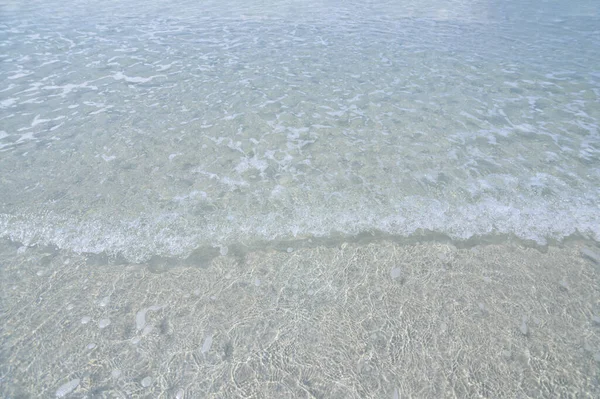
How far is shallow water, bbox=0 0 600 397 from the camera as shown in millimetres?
3359

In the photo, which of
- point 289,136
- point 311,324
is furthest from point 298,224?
point 289,136

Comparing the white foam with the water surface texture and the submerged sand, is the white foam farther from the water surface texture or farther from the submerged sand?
the water surface texture

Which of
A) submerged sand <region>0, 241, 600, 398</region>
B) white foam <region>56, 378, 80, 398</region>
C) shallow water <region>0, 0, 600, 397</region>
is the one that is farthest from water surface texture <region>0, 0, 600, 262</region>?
white foam <region>56, 378, 80, 398</region>

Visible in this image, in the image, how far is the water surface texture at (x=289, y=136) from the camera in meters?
5.12

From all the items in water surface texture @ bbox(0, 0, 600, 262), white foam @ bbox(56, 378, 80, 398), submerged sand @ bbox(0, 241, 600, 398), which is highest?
water surface texture @ bbox(0, 0, 600, 262)

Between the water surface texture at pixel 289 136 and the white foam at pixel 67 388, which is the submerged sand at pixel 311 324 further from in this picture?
the water surface texture at pixel 289 136

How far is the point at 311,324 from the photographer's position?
3684mm

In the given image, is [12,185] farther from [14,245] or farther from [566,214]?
[566,214]

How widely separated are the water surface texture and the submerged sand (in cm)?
51

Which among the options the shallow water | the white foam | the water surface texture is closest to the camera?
the white foam

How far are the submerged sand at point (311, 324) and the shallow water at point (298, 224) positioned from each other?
0.02m

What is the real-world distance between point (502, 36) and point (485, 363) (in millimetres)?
13311

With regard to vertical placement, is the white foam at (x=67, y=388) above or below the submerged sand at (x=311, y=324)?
below

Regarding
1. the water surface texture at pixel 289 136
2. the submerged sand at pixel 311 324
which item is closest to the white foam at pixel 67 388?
the submerged sand at pixel 311 324
